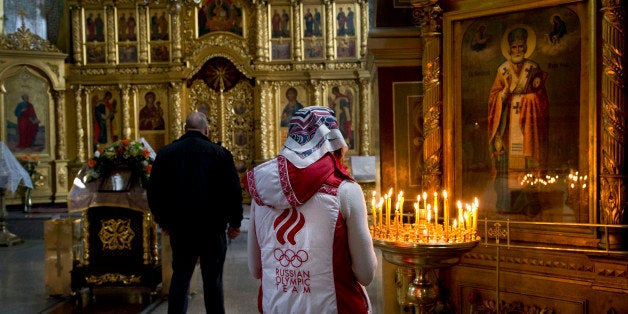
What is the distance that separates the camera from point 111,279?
5594 mm

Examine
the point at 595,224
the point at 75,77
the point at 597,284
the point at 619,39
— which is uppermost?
the point at 75,77

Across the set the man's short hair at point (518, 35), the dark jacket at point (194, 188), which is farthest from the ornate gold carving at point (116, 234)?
the man's short hair at point (518, 35)

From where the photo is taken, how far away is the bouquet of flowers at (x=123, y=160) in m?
5.75

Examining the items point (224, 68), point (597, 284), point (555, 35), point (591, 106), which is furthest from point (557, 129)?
point (224, 68)

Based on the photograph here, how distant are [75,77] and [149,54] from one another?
1849 millimetres

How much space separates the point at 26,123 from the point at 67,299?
9.98 m

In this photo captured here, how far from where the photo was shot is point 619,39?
334cm

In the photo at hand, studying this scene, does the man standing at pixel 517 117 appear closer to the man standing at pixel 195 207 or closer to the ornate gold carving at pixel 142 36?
the man standing at pixel 195 207

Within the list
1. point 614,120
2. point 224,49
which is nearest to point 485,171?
point 614,120

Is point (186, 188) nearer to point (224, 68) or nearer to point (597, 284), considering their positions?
point (597, 284)

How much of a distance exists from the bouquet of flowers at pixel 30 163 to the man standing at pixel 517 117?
477 inches

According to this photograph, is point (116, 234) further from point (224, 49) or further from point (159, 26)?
point (159, 26)

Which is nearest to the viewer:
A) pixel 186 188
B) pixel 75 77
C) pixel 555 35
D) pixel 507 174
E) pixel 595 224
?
pixel 595 224

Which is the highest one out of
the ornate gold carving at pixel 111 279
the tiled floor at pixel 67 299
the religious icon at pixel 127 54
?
the religious icon at pixel 127 54
